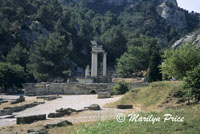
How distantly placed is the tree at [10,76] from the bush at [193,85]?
1294 inches

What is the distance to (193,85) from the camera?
887 inches

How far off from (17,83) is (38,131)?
3731 cm

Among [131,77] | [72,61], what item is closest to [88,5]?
[72,61]

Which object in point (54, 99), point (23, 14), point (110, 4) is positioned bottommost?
point (54, 99)

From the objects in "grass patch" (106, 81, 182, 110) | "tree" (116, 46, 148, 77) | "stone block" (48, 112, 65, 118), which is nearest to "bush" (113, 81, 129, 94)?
"grass patch" (106, 81, 182, 110)

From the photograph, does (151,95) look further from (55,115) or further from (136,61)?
(136,61)

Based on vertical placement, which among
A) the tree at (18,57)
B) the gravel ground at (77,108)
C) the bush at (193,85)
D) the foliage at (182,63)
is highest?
the tree at (18,57)

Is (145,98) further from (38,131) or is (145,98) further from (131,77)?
(131,77)

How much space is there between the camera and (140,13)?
147875 millimetres

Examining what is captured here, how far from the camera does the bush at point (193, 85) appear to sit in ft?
73.2

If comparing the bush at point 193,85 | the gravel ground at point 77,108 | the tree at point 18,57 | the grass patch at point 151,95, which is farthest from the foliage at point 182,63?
the tree at point 18,57

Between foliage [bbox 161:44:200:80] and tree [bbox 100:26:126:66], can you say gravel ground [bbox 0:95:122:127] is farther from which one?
tree [bbox 100:26:126:66]

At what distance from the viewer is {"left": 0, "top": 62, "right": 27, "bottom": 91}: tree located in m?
47.9

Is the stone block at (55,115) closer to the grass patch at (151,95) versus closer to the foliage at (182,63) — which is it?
the grass patch at (151,95)
